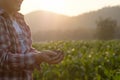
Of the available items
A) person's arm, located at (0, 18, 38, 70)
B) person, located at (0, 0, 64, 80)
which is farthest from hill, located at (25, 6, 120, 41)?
person's arm, located at (0, 18, 38, 70)

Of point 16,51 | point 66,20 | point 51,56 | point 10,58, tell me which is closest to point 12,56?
point 10,58

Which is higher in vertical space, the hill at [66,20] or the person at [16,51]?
the person at [16,51]

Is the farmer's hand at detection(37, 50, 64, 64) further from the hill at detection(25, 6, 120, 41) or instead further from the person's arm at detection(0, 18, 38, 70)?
the hill at detection(25, 6, 120, 41)

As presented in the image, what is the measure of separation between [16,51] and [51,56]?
0.92 feet

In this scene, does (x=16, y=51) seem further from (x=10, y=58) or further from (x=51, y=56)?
(x=51, y=56)

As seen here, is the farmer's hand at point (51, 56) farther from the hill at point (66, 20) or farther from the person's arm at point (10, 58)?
the hill at point (66, 20)

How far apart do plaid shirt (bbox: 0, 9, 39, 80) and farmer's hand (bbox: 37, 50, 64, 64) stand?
0.08 meters

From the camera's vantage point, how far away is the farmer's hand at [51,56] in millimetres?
2822

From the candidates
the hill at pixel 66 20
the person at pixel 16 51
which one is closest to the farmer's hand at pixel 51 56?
the person at pixel 16 51

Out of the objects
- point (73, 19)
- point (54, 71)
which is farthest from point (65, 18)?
point (54, 71)

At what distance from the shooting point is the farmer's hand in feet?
9.26

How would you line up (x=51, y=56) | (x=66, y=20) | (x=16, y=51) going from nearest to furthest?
(x=51, y=56), (x=16, y=51), (x=66, y=20)

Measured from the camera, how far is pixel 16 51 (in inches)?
118

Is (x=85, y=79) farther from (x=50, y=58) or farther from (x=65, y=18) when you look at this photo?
(x=65, y=18)
